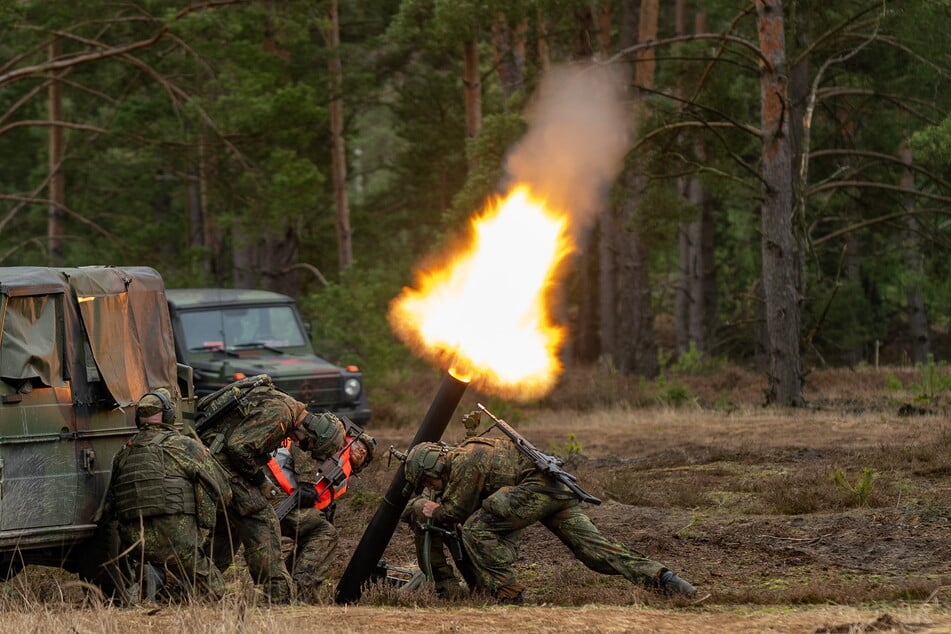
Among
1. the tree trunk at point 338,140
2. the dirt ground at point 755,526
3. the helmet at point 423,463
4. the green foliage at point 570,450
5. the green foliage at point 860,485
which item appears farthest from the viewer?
the tree trunk at point 338,140

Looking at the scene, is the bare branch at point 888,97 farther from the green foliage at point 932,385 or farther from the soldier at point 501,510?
the soldier at point 501,510

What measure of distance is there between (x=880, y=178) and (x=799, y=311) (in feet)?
29.6

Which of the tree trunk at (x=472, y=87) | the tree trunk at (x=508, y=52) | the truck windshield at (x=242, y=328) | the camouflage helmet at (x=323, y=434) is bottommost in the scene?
the camouflage helmet at (x=323, y=434)

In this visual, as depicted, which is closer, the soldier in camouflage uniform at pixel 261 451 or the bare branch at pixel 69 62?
the soldier in camouflage uniform at pixel 261 451

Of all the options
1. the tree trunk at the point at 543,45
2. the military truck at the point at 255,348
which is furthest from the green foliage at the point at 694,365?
the military truck at the point at 255,348

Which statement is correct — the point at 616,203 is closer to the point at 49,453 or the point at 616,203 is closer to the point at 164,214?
the point at 49,453

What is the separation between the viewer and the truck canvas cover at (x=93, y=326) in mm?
9031

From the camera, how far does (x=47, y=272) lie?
9461 millimetres

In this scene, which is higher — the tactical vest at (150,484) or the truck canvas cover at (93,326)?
the truck canvas cover at (93,326)

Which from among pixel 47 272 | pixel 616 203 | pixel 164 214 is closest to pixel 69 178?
pixel 164 214

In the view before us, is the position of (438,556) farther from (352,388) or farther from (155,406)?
(352,388)

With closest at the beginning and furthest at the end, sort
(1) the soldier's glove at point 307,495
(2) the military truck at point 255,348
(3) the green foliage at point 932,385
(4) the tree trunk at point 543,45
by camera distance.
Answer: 1. (1) the soldier's glove at point 307,495
2. (2) the military truck at point 255,348
3. (3) the green foliage at point 932,385
4. (4) the tree trunk at point 543,45

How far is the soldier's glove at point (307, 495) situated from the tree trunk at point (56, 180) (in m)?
18.6

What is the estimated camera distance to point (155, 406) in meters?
9.16
